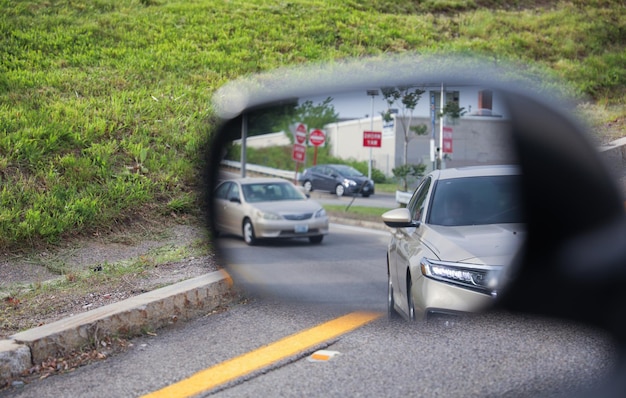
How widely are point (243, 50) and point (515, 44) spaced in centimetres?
652

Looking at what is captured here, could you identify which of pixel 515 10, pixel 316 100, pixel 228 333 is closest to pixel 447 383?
pixel 316 100

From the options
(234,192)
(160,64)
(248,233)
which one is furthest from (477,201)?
(160,64)

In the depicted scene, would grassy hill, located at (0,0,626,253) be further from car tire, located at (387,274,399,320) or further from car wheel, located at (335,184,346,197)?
car wheel, located at (335,184,346,197)

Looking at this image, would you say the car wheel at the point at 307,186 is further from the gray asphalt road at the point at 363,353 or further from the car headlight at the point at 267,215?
the car headlight at the point at 267,215

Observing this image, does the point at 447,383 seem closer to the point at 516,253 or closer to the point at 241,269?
the point at 516,253

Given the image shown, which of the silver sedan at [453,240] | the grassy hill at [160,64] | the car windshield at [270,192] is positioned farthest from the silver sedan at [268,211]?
the grassy hill at [160,64]

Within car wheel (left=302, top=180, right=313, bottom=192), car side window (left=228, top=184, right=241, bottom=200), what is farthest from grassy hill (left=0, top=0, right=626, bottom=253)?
car wheel (left=302, top=180, right=313, bottom=192)

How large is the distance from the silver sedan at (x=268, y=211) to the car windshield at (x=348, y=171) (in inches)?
7.9

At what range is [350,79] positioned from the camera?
3.64m

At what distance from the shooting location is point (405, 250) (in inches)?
140

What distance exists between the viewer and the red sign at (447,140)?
3244mm

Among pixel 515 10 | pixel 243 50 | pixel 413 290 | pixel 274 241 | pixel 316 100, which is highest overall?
pixel 515 10

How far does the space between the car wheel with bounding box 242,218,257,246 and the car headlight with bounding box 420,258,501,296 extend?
89cm

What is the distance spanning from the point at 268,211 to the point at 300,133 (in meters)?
0.45
